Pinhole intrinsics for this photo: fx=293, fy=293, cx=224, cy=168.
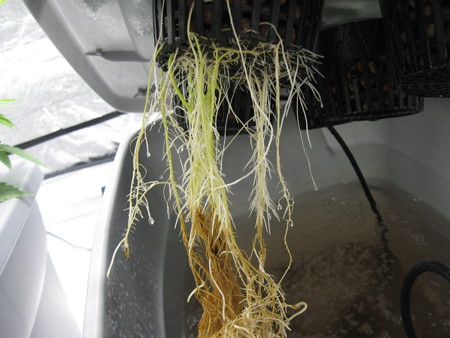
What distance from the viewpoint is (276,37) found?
24cm

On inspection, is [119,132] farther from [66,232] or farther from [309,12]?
[309,12]

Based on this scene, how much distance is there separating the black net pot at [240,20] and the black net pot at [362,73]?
0.51 ft

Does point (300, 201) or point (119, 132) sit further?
point (119, 132)

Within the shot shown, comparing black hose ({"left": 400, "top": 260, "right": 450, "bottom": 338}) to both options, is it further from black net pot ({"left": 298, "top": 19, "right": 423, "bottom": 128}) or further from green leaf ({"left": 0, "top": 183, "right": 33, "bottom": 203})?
green leaf ({"left": 0, "top": 183, "right": 33, "bottom": 203})

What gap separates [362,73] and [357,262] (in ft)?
0.94

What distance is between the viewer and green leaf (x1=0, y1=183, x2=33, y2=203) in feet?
1.39

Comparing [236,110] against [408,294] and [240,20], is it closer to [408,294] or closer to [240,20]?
[240,20]

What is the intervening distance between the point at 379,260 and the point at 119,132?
1081 millimetres

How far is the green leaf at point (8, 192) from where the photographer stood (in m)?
0.42

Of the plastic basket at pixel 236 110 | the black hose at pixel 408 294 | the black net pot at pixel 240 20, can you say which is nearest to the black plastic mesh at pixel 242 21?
the black net pot at pixel 240 20

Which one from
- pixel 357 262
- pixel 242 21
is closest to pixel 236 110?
pixel 242 21

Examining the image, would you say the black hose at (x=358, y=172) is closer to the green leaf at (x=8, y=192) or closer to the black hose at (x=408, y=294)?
the black hose at (x=408, y=294)

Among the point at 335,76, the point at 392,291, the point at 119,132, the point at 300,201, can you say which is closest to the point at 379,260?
the point at 392,291

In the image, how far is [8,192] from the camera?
436 mm
